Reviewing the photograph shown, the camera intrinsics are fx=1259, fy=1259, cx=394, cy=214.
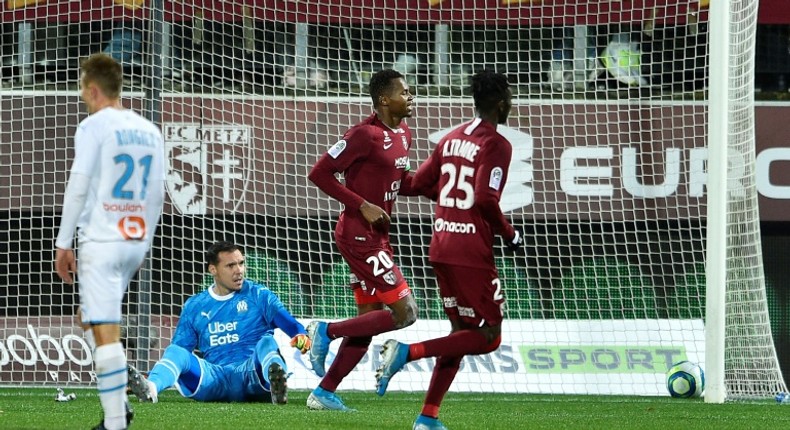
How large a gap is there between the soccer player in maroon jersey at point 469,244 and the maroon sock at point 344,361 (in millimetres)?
1344

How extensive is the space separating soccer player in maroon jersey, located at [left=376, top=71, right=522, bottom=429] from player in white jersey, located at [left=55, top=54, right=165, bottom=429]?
49.8 inches

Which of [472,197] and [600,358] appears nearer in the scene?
[472,197]

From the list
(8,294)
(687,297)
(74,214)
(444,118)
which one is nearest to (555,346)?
(687,297)

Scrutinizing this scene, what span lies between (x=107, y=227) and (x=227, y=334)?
326cm

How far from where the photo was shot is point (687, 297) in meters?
10.2

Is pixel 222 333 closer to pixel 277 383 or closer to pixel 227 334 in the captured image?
pixel 227 334

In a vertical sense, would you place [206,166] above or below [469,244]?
above

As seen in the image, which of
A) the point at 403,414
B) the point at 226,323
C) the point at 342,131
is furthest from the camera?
the point at 342,131

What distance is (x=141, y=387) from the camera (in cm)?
709

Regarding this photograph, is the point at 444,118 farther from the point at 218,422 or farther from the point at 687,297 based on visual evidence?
the point at 218,422

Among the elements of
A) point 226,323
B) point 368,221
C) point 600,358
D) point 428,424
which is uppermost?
point 368,221

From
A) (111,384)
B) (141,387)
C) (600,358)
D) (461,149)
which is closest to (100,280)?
(111,384)

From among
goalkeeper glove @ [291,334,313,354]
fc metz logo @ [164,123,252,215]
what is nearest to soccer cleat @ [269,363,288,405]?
goalkeeper glove @ [291,334,313,354]

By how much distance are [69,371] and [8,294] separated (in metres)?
0.99
